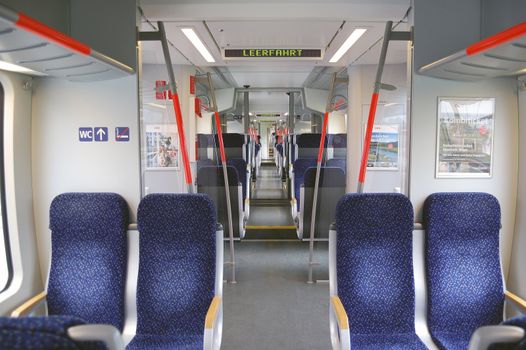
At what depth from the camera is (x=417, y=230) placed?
281 centimetres

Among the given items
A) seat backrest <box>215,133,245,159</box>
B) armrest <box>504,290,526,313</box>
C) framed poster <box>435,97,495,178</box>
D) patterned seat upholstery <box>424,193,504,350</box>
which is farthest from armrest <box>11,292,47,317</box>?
seat backrest <box>215,133,245,159</box>

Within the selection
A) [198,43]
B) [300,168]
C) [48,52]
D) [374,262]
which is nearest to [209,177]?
[198,43]

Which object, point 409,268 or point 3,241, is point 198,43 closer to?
point 3,241

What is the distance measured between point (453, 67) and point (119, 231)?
2325 millimetres

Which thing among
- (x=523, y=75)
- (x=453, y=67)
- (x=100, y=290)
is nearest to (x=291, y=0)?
(x=453, y=67)

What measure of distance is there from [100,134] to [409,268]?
2.27 metres

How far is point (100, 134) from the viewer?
2.94 m

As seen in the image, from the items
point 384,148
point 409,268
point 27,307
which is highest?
point 384,148

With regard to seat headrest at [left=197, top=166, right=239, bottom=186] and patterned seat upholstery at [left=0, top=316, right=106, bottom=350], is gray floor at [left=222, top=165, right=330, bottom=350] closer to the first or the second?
seat headrest at [left=197, top=166, right=239, bottom=186]

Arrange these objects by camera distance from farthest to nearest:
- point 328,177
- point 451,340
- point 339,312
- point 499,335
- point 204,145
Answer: point 204,145 → point 328,177 → point 451,340 → point 339,312 → point 499,335

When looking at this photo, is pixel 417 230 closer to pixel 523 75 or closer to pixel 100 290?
pixel 523 75

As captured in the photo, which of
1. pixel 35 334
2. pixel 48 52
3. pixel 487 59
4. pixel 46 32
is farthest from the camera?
pixel 487 59

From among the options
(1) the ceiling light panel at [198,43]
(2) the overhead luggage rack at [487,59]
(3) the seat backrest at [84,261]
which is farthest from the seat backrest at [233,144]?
(2) the overhead luggage rack at [487,59]

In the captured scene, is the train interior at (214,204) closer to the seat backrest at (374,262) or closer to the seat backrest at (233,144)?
the seat backrest at (374,262)
